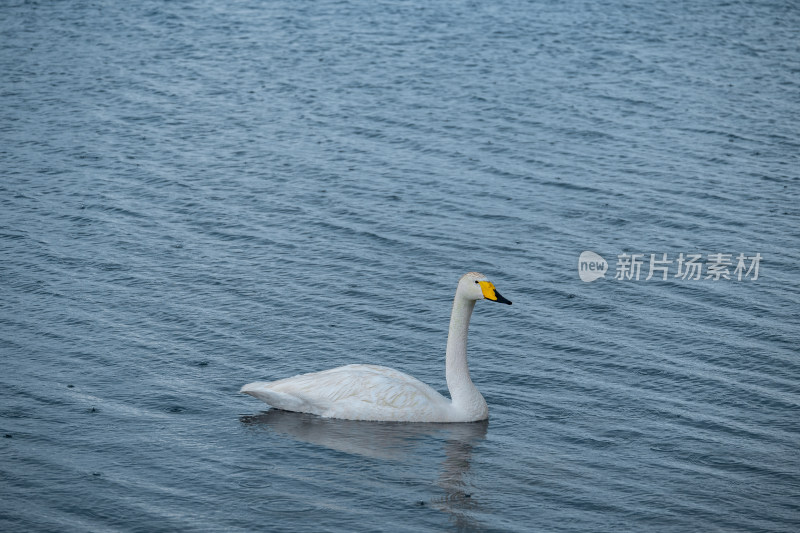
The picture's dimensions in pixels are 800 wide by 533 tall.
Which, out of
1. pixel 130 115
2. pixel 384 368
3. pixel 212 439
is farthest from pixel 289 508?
pixel 130 115

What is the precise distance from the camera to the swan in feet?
44.4

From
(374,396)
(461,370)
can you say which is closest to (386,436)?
(374,396)

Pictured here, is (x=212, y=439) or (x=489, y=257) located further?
(x=489, y=257)

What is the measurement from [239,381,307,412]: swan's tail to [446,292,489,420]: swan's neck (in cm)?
181

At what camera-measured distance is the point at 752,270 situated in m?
18.6

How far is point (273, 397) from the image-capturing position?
44.0 feet

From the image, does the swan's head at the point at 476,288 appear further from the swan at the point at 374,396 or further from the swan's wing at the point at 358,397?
the swan's wing at the point at 358,397

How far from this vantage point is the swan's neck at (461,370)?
13.7 m

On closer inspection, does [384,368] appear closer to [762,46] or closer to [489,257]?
[489,257]

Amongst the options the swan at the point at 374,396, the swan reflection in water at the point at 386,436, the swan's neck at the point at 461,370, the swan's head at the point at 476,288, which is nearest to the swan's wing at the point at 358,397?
the swan at the point at 374,396

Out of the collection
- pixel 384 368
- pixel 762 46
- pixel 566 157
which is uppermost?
pixel 762 46

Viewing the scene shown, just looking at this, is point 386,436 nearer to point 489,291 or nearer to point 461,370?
point 461,370

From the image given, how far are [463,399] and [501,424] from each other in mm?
536

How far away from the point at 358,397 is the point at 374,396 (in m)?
0.19
